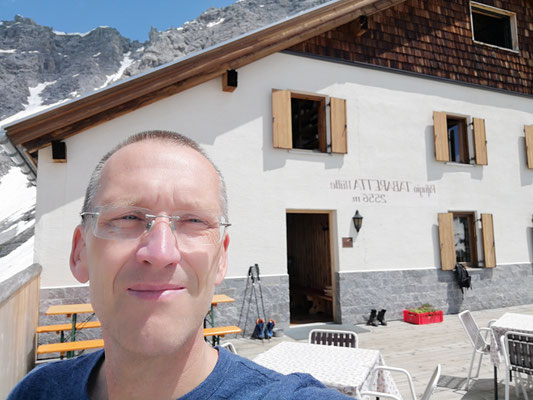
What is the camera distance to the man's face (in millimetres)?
691

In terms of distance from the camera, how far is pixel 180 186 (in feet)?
2.62

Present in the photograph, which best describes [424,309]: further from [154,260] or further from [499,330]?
[154,260]

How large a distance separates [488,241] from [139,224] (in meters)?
9.44

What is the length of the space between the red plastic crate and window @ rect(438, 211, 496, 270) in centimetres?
112

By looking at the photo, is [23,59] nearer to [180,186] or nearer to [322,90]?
[322,90]

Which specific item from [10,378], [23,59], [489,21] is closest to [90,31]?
[23,59]

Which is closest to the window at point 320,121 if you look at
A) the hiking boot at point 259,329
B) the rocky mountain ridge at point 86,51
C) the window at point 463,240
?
the window at point 463,240

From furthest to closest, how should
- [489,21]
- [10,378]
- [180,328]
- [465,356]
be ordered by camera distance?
[489,21]
[465,356]
[10,378]
[180,328]

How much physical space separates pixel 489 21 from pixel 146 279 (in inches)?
520

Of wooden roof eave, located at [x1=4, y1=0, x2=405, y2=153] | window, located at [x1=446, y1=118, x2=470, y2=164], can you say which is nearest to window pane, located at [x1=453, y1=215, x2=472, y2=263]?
window, located at [x1=446, y1=118, x2=470, y2=164]

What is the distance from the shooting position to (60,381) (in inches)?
36.2

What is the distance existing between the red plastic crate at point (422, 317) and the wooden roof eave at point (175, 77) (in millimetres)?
6145

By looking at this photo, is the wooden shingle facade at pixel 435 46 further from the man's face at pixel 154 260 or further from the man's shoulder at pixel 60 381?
the man's shoulder at pixel 60 381

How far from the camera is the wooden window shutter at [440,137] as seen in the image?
8.16 m
